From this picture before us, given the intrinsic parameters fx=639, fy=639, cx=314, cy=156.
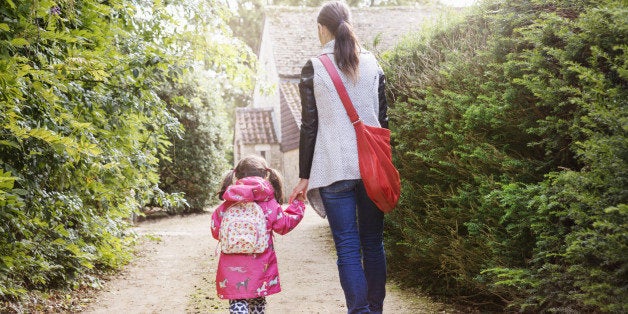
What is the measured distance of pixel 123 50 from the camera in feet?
20.0

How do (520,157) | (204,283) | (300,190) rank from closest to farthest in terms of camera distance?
(300,190)
(520,157)
(204,283)

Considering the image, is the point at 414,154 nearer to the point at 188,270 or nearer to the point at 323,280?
the point at 323,280

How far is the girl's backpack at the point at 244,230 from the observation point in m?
4.09

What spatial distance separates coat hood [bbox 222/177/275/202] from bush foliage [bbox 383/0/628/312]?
132 cm

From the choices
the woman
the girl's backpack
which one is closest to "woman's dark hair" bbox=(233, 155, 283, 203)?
the girl's backpack

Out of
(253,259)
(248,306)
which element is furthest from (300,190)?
(248,306)

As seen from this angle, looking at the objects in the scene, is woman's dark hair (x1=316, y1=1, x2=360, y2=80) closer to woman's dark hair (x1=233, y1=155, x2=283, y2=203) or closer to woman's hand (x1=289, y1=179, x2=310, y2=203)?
woman's hand (x1=289, y1=179, x2=310, y2=203)

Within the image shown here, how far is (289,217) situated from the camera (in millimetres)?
4148


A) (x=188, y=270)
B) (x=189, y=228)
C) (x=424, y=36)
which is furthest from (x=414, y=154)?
(x=189, y=228)

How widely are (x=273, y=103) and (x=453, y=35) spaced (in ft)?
72.6

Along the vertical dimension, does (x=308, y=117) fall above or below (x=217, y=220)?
above

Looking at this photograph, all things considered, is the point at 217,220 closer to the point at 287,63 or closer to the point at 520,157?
the point at 520,157

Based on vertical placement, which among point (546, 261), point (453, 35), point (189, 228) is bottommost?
point (189, 228)

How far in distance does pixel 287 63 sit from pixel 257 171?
2006 centimetres
